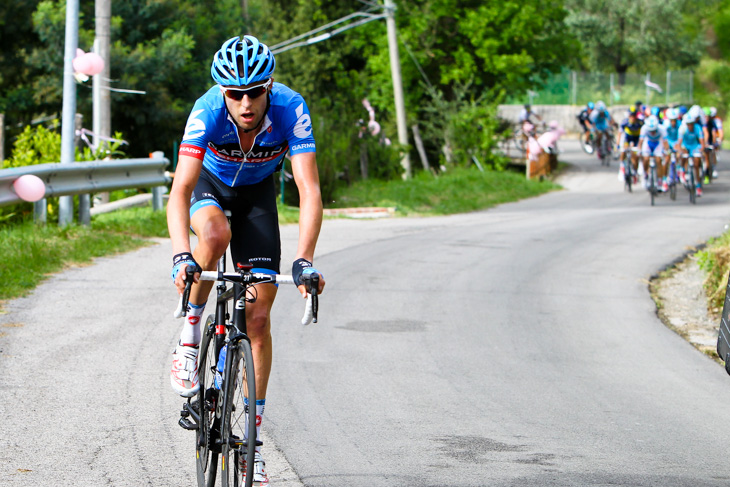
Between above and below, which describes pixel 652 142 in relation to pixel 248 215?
above

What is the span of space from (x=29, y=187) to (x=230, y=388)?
7.73m

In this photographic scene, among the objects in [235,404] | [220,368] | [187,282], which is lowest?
[235,404]

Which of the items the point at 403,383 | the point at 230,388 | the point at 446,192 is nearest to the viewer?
the point at 230,388

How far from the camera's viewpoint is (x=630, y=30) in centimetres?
6956

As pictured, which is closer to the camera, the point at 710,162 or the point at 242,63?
the point at 242,63

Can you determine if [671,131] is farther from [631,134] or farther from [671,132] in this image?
[631,134]

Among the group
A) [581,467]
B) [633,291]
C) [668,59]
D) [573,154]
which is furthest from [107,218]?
[668,59]

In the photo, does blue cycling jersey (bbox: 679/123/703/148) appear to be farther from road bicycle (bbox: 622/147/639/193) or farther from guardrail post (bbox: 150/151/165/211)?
guardrail post (bbox: 150/151/165/211)

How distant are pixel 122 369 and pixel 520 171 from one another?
33.1 m

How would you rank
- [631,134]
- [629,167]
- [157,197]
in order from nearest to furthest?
1. [157,197]
2. [631,134]
3. [629,167]

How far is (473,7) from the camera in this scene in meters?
40.4

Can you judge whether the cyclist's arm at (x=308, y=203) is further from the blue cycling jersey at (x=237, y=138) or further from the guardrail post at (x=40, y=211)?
the guardrail post at (x=40, y=211)

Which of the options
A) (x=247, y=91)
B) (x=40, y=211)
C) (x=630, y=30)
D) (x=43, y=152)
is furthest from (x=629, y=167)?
(x=630, y=30)

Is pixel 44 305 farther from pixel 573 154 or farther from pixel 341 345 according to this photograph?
pixel 573 154
